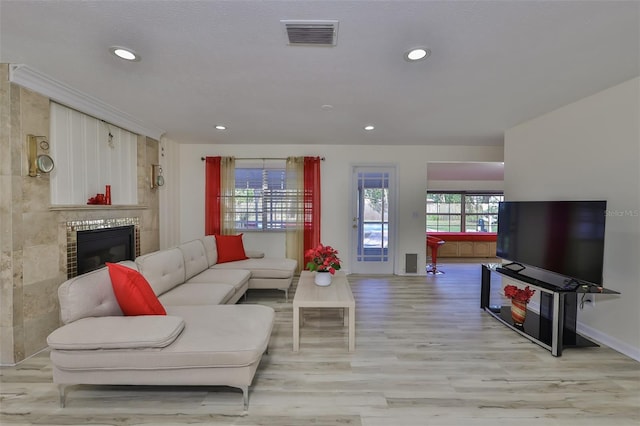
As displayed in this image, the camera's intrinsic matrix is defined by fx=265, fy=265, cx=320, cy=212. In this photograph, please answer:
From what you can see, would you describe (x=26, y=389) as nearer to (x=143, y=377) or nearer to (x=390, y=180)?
(x=143, y=377)

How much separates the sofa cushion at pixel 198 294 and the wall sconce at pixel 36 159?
4.94 feet

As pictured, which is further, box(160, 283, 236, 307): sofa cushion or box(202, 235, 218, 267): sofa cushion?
box(202, 235, 218, 267): sofa cushion

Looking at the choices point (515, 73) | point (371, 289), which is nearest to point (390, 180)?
point (371, 289)

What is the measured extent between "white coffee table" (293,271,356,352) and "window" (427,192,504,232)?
574cm

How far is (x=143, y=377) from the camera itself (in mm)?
1653

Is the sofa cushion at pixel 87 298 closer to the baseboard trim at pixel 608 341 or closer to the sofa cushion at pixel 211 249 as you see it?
the sofa cushion at pixel 211 249

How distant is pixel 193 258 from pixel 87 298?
5.12 ft

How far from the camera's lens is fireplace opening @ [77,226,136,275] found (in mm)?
2789

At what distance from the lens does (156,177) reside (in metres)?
4.07

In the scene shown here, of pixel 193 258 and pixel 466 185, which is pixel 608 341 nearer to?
pixel 193 258

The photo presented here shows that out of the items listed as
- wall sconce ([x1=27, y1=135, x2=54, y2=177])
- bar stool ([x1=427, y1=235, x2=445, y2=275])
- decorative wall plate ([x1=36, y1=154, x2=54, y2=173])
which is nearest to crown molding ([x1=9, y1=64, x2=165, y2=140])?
wall sconce ([x1=27, y1=135, x2=54, y2=177])

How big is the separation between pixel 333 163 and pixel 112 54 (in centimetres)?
344

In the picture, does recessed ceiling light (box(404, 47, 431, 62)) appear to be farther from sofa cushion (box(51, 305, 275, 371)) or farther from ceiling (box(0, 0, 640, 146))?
sofa cushion (box(51, 305, 275, 371))

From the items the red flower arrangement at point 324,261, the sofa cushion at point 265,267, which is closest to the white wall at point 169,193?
Answer: the sofa cushion at point 265,267
